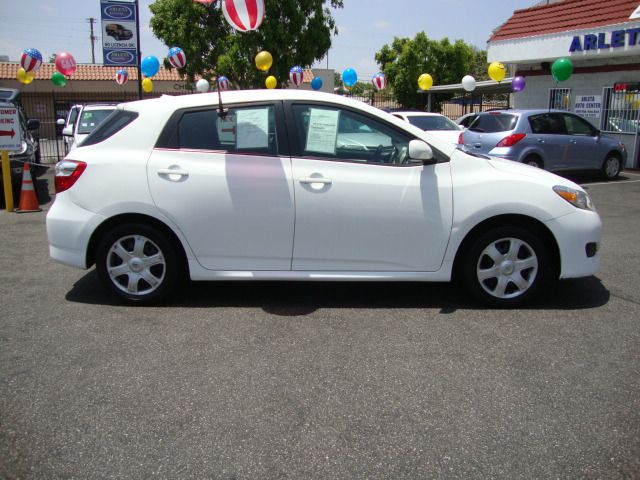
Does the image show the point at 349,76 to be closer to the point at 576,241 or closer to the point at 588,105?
the point at 588,105

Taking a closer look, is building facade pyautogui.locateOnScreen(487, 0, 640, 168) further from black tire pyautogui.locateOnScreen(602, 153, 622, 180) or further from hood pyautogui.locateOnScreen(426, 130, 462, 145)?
hood pyautogui.locateOnScreen(426, 130, 462, 145)

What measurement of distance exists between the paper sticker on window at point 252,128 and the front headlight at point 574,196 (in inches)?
93.2

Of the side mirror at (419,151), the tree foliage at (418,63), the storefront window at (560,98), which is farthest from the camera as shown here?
the tree foliage at (418,63)

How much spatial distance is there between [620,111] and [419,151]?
14006mm

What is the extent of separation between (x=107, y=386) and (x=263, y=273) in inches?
61.6

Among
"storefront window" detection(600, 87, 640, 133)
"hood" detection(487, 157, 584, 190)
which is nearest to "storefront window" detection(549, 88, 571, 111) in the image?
"storefront window" detection(600, 87, 640, 133)

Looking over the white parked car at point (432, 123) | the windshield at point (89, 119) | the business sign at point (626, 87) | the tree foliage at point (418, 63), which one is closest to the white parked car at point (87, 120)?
the windshield at point (89, 119)

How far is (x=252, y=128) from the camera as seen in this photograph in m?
4.61

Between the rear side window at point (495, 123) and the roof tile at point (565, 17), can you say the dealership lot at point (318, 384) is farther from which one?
the roof tile at point (565, 17)

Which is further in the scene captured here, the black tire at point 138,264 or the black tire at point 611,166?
the black tire at point 611,166

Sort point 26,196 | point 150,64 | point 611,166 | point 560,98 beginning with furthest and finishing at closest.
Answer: point 150,64 → point 560,98 → point 611,166 → point 26,196

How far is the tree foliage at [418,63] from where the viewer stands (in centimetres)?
4119

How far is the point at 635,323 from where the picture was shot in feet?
14.4

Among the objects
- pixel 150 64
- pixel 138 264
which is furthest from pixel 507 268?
pixel 150 64
